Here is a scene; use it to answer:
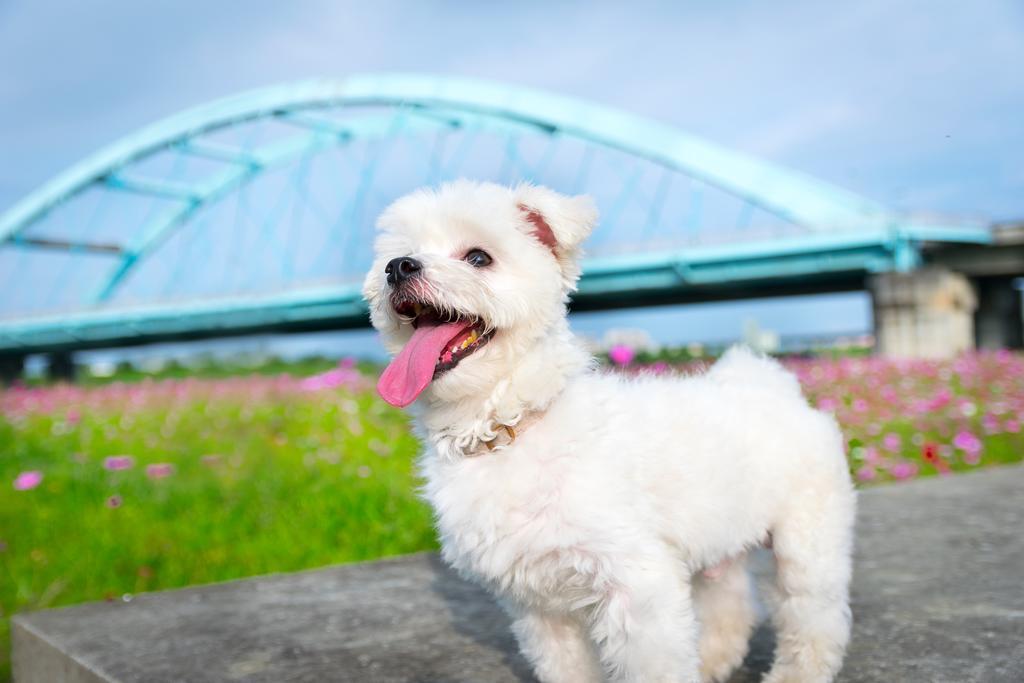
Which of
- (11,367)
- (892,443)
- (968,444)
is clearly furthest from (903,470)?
(11,367)

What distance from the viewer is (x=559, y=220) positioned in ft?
7.02

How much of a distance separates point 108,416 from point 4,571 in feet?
17.8

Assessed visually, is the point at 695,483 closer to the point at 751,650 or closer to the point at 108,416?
the point at 751,650

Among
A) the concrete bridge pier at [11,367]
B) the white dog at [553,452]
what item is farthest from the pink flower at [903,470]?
the concrete bridge pier at [11,367]

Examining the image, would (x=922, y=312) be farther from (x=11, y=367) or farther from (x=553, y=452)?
(x=11, y=367)

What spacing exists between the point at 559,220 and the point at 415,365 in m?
0.49

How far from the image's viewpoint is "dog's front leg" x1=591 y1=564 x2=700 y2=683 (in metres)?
1.96

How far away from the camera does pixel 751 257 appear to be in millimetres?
21547

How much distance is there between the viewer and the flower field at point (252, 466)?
14.6 ft

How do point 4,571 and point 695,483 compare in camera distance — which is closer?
point 695,483

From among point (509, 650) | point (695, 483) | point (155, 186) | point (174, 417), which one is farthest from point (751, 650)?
point (155, 186)

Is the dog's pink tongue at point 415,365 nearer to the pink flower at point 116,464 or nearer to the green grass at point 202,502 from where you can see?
the green grass at point 202,502

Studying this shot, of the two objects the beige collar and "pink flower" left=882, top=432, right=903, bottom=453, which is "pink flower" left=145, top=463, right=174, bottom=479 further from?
"pink flower" left=882, top=432, right=903, bottom=453

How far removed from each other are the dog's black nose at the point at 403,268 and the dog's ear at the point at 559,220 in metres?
0.32
